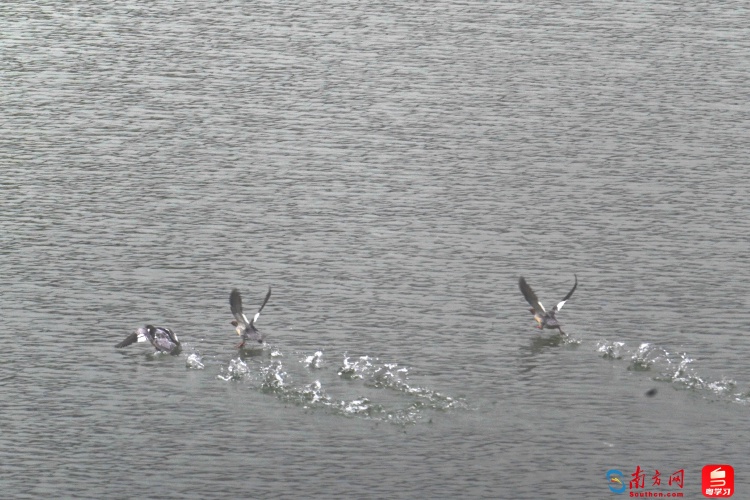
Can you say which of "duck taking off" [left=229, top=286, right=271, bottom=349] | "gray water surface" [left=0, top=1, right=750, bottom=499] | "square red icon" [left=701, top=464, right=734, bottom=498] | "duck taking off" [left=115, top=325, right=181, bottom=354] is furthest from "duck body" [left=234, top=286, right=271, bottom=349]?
"square red icon" [left=701, top=464, right=734, bottom=498]

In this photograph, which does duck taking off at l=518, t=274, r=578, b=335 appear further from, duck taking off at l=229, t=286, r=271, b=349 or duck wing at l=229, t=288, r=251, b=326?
duck wing at l=229, t=288, r=251, b=326

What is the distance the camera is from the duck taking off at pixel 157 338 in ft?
136

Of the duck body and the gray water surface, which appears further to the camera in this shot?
the duck body

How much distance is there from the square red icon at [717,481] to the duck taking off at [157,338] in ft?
47.3

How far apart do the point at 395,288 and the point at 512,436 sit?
9802mm

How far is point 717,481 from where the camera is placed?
116 feet

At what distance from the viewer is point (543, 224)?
5088cm

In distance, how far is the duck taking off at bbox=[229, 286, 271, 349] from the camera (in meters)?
41.5

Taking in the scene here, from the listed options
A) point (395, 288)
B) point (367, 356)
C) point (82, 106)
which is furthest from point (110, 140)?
point (367, 356)

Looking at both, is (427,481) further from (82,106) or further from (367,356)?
(82,106)

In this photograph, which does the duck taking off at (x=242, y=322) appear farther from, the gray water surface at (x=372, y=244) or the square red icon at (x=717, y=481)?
the square red icon at (x=717, y=481)

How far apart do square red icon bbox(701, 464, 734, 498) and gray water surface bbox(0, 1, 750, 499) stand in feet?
1.14

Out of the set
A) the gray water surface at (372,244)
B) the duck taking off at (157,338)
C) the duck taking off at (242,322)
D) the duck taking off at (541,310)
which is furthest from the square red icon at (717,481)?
the duck taking off at (157,338)

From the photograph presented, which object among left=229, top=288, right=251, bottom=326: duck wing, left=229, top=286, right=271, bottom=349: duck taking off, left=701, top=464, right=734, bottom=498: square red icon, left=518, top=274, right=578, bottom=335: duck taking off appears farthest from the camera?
left=518, top=274, right=578, bottom=335: duck taking off
